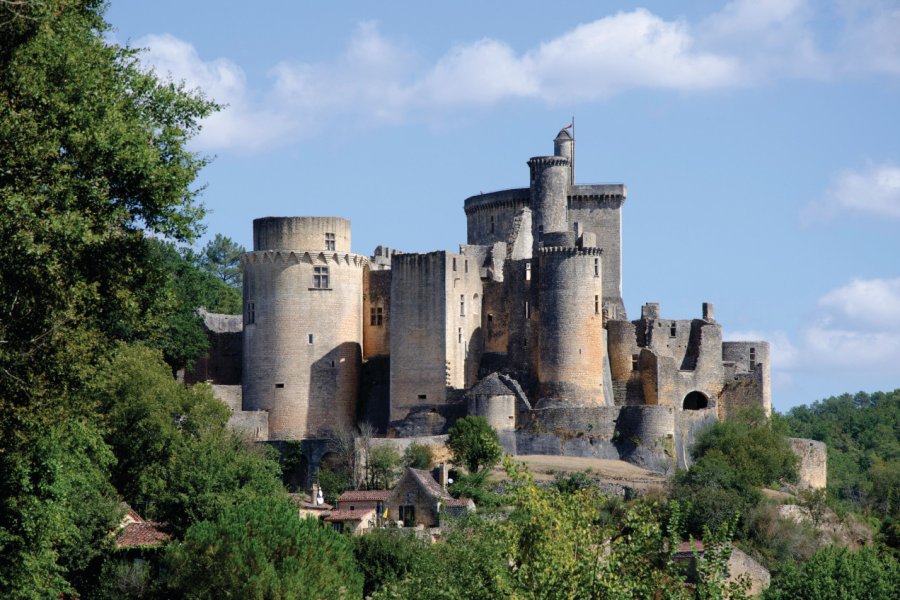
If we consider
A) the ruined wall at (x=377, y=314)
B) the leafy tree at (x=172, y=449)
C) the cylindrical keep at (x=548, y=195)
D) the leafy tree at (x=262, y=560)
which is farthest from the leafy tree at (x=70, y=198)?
the cylindrical keep at (x=548, y=195)

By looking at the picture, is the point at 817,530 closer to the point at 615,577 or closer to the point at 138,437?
the point at 138,437

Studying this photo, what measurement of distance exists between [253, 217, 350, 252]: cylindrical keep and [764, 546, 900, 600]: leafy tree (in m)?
28.2

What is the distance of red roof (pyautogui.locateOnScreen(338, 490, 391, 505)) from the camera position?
2212 inches

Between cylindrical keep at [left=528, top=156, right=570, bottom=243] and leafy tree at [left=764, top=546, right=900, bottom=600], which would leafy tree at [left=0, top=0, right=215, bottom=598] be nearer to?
leafy tree at [left=764, top=546, right=900, bottom=600]

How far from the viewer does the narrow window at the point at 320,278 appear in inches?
2751

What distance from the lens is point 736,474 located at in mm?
63219

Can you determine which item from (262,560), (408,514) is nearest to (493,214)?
(408,514)

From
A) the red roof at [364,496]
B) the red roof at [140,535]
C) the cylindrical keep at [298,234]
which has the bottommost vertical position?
the red roof at [140,535]

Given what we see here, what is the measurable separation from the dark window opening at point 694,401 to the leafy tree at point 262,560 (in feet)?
97.4

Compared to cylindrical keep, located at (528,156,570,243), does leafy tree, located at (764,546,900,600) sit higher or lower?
lower

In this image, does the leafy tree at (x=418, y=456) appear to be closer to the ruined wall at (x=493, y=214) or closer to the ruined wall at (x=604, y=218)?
the ruined wall at (x=493, y=214)

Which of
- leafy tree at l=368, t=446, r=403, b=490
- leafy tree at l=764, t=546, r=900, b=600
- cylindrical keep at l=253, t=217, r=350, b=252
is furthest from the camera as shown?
cylindrical keep at l=253, t=217, r=350, b=252

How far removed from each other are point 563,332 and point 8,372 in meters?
38.5

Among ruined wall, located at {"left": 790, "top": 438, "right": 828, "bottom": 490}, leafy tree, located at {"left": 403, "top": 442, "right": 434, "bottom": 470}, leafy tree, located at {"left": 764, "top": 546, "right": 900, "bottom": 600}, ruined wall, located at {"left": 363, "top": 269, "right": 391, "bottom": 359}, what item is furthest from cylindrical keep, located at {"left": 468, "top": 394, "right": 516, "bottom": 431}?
leafy tree, located at {"left": 764, "top": 546, "right": 900, "bottom": 600}
